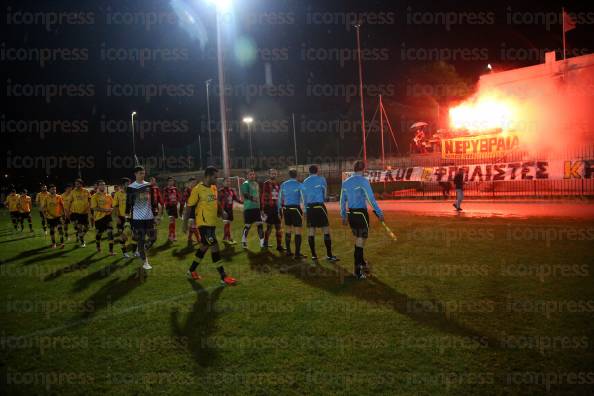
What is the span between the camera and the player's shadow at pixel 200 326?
17.1 feet

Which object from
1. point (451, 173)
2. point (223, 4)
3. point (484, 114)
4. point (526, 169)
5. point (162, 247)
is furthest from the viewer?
point (484, 114)

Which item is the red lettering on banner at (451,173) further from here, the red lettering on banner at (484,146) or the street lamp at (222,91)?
the street lamp at (222,91)

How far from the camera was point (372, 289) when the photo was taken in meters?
7.57

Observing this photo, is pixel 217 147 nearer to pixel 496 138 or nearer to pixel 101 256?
pixel 496 138

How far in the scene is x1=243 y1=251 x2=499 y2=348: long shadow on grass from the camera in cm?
576

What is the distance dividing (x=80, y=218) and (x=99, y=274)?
4842mm

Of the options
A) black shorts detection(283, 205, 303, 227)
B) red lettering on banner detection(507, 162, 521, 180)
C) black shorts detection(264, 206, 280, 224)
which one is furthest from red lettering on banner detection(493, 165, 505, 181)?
black shorts detection(283, 205, 303, 227)

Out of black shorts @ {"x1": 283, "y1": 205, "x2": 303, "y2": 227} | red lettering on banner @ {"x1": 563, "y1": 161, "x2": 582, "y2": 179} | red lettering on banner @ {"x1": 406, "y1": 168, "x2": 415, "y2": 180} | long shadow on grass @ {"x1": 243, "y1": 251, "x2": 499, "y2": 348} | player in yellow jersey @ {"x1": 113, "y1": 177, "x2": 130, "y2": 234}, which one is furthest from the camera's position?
red lettering on banner @ {"x1": 406, "y1": 168, "x2": 415, "y2": 180}

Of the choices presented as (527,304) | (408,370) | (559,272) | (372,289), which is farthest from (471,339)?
(559,272)

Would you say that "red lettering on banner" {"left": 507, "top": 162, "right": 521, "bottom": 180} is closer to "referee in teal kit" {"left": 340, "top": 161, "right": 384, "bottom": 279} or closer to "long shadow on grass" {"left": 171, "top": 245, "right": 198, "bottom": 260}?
"referee in teal kit" {"left": 340, "top": 161, "right": 384, "bottom": 279}

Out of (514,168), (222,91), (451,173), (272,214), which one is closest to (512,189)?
(514,168)

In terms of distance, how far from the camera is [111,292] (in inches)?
322

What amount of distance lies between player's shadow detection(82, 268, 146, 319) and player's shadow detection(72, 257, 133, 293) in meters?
0.47

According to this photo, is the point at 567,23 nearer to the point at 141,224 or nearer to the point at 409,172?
the point at 409,172
